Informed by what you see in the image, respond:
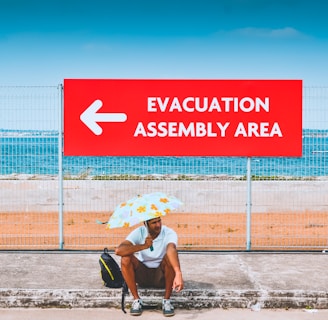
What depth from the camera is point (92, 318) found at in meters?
5.73

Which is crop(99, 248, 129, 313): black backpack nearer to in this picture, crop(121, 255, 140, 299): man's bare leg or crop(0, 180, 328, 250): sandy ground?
crop(121, 255, 140, 299): man's bare leg

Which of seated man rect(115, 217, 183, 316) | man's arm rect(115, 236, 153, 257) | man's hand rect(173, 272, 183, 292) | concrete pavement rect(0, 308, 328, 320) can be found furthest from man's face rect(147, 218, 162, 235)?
concrete pavement rect(0, 308, 328, 320)

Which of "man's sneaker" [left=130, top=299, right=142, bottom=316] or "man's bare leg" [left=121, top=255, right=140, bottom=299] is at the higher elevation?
"man's bare leg" [left=121, top=255, right=140, bottom=299]

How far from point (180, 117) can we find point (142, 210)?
10.2ft

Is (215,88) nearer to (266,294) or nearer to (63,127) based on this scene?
(63,127)

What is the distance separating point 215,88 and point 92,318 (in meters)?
4.06

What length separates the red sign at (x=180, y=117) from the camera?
8.29 metres

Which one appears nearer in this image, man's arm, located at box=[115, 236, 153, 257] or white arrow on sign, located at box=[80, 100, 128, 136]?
man's arm, located at box=[115, 236, 153, 257]

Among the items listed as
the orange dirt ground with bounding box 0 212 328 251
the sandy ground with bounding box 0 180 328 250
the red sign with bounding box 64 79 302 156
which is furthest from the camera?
the sandy ground with bounding box 0 180 328 250

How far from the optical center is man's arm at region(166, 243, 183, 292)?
5480 millimetres

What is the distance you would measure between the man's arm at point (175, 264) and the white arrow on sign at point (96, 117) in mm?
3074

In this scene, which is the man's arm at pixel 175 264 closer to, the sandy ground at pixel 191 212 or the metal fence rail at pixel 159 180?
the metal fence rail at pixel 159 180

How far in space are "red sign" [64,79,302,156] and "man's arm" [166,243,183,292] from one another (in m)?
2.84

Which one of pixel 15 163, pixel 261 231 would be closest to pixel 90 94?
pixel 15 163
